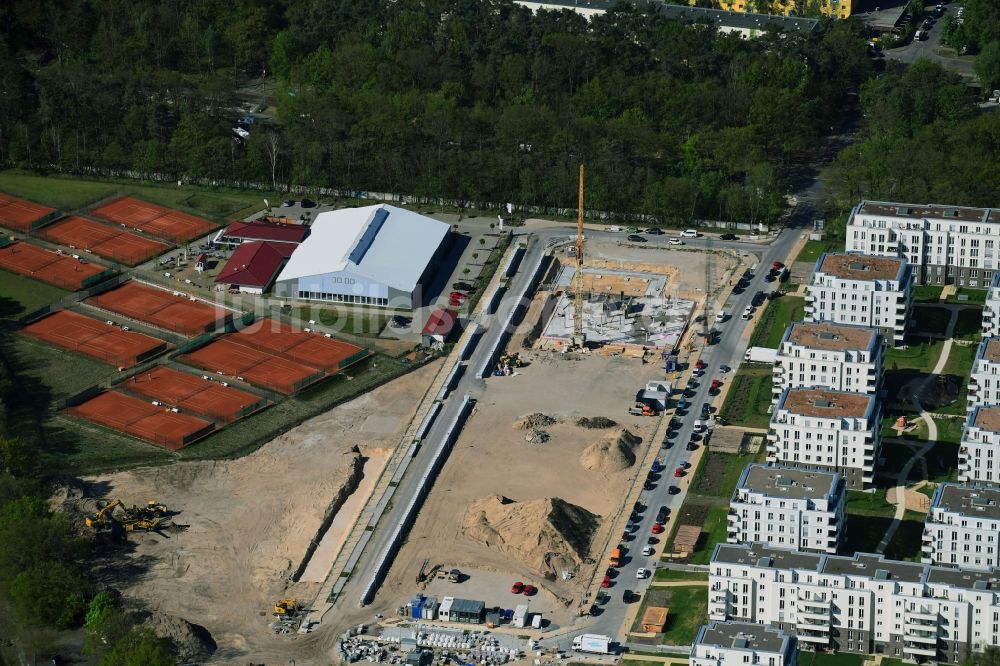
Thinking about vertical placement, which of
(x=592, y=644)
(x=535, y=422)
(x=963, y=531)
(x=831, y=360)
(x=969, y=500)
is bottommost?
(x=592, y=644)

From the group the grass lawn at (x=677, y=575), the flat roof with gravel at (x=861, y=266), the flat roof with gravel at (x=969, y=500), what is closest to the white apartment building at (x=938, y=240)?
the flat roof with gravel at (x=861, y=266)

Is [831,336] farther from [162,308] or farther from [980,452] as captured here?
[162,308]

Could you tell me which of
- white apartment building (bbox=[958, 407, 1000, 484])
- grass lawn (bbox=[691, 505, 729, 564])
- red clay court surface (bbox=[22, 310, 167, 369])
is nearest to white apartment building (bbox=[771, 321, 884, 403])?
white apartment building (bbox=[958, 407, 1000, 484])

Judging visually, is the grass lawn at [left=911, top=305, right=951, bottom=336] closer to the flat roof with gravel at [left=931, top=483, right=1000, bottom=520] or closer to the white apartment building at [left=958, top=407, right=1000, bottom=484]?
the white apartment building at [left=958, top=407, right=1000, bottom=484]

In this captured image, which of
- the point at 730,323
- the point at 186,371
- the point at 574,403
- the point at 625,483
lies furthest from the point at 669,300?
the point at 186,371

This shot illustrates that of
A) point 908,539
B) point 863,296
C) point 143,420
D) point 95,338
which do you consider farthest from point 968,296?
point 95,338

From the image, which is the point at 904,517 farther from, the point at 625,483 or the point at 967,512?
the point at 625,483
